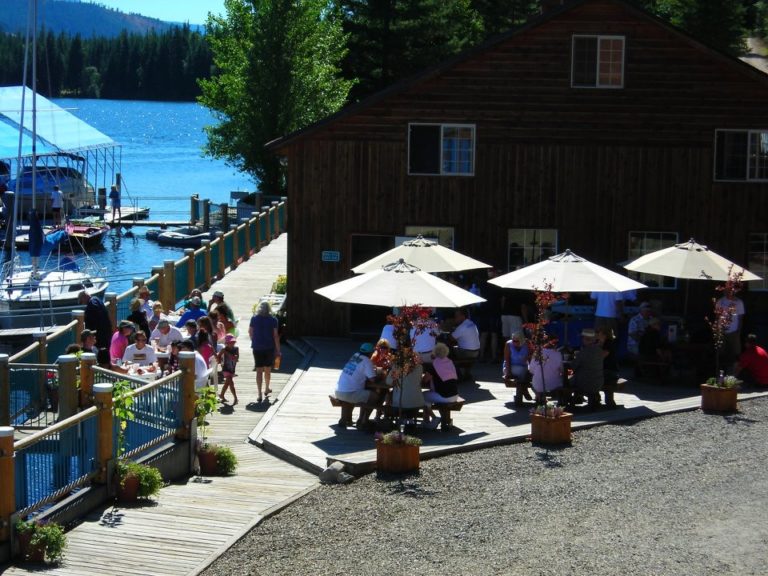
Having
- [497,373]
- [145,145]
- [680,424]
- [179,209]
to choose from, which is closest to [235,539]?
[680,424]

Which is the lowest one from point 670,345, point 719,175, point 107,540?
point 107,540

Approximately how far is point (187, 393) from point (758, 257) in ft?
46.3

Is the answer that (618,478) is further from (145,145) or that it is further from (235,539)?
(145,145)

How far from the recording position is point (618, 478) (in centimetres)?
1405

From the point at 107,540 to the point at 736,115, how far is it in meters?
17.1

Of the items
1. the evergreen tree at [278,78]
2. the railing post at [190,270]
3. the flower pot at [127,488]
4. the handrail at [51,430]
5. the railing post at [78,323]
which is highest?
the evergreen tree at [278,78]

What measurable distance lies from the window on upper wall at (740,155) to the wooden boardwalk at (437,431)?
704 centimetres

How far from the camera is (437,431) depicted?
16422mm

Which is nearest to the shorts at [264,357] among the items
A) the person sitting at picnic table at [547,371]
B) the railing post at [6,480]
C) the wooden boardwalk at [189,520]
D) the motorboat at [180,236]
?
the wooden boardwalk at [189,520]

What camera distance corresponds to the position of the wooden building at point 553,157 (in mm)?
24594

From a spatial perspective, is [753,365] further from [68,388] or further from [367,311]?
[68,388]

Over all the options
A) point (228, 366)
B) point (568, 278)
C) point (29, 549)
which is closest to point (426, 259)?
point (568, 278)

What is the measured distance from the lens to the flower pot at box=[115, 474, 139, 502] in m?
13.9

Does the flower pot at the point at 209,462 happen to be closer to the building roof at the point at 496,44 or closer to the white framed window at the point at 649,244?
the building roof at the point at 496,44
